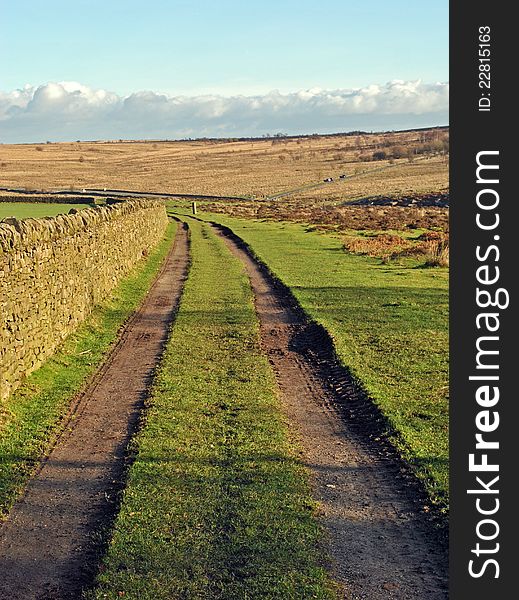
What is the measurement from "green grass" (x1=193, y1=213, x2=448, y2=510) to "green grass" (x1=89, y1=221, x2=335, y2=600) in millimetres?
1500

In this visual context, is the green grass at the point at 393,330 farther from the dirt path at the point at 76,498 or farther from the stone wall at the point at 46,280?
the stone wall at the point at 46,280

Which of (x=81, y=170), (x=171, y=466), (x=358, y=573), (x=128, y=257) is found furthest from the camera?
(x=81, y=170)

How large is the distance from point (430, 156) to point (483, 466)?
162104mm

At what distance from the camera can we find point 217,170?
16038cm

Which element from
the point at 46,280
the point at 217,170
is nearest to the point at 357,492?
the point at 46,280

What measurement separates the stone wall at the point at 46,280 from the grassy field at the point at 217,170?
78372 millimetres

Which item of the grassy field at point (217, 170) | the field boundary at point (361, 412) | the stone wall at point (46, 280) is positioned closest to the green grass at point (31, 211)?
the stone wall at point (46, 280)

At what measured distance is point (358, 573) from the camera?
261 inches

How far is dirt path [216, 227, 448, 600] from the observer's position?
6.60 meters

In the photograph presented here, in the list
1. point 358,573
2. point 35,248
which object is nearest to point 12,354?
point 35,248

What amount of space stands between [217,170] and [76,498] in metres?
154

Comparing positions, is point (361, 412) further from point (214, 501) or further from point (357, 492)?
point (214, 501)

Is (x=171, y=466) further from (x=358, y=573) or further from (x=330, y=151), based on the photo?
(x=330, y=151)

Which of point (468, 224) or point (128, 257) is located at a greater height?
point (468, 224)
